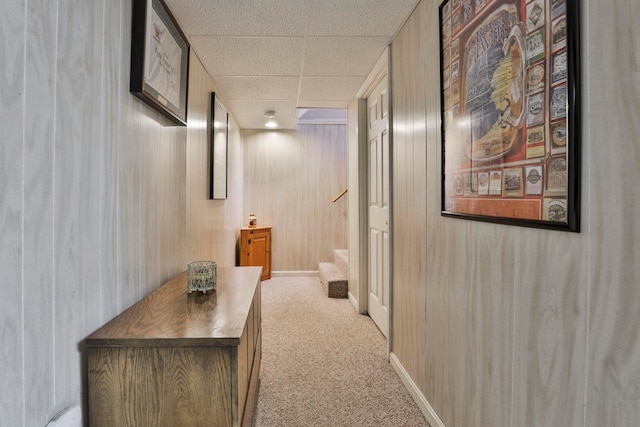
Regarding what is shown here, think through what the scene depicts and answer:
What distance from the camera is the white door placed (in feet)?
8.87

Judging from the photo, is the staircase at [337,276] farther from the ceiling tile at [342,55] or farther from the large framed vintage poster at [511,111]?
the large framed vintage poster at [511,111]

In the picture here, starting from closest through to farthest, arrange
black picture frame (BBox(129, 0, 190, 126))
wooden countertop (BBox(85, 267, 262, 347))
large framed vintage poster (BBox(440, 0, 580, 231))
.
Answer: large framed vintage poster (BBox(440, 0, 580, 231)) → wooden countertop (BBox(85, 267, 262, 347)) → black picture frame (BBox(129, 0, 190, 126))

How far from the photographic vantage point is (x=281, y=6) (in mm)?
1804

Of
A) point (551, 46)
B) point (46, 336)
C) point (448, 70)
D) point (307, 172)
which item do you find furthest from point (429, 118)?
point (307, 172)

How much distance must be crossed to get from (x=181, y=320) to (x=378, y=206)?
2.10m

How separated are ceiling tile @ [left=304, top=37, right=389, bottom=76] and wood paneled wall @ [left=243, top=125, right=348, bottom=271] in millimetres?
2331

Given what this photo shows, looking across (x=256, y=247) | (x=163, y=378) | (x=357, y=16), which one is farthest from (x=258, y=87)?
(x=163, y=378)

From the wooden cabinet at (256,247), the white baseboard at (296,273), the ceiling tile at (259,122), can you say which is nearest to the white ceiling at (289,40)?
the ceiling tile at (259,122)

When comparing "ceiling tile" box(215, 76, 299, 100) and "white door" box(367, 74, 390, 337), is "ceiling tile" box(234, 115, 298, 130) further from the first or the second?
"white door" box(367, 74, 390, 337)

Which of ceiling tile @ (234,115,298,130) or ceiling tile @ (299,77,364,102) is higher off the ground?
ceiling tile @ (234,115,298,130)

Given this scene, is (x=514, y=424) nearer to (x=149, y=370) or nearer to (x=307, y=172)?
(x=149, y=370)

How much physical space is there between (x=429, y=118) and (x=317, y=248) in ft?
11.8

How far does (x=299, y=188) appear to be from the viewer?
511cm

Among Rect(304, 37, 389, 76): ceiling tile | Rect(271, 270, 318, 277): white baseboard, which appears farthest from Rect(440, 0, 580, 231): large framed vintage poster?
Rect(271, 270, 318, 277): white baseboard
